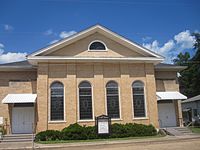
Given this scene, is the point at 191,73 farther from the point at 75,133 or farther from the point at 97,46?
the point at 75,133

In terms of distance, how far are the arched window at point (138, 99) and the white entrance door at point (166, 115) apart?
3.21m

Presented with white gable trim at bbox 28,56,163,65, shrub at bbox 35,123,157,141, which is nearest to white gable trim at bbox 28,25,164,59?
white gable trim at bbox 28,56,163,65

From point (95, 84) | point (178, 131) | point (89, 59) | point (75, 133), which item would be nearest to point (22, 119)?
point (75, 133)

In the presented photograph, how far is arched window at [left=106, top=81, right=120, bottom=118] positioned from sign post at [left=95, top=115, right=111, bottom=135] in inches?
67.4

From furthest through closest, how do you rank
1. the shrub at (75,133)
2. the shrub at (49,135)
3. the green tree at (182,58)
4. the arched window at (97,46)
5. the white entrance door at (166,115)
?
1. the green tree at (182,58)
2. the white entrance door at (166,115)
3. the arched window at (97,46)
4. the shrub at (75,133)
5. the shrub at (49,135)

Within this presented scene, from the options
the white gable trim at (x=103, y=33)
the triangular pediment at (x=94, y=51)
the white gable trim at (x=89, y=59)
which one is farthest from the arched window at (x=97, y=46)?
the white gable trim at (x=89, y=59)

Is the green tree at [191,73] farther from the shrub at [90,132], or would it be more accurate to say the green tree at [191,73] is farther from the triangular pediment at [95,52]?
the shrub at [90,132]

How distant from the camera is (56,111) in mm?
22812

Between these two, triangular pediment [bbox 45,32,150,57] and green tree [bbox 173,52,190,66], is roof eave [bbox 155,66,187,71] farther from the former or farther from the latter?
green tree [bbox 173,52,190,66]

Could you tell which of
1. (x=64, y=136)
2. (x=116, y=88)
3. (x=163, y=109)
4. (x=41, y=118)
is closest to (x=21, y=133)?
(x=41, y=118)

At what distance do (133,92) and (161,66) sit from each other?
4.96 m

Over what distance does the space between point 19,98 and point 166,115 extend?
1438 cm

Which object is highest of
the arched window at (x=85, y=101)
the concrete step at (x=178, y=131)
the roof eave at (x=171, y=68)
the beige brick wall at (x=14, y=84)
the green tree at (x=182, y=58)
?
the green tree at (x=182, y=58)

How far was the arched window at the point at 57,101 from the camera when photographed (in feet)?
74.6
